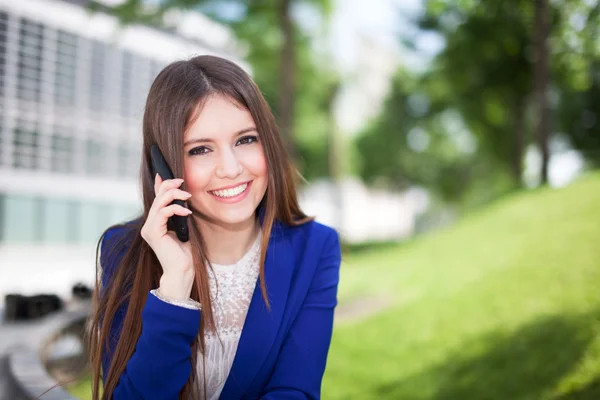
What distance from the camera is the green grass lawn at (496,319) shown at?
3.72 m

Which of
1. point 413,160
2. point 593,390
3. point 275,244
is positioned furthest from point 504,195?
point 413,160

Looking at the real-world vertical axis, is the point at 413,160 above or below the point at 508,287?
above

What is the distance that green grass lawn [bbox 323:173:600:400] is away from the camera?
12.2ft

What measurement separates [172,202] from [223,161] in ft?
0.73

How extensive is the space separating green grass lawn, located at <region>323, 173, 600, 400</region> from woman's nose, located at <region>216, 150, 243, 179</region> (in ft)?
8.63

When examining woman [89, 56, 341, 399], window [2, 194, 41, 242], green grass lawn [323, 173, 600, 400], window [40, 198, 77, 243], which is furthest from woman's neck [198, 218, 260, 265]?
window [40, 198, 77, 243]

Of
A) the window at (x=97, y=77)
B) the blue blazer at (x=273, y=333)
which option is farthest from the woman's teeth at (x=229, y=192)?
the window at (x=97, y=77)

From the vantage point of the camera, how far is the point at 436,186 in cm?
2722

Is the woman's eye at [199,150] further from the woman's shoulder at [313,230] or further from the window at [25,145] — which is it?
the window at [25,145]

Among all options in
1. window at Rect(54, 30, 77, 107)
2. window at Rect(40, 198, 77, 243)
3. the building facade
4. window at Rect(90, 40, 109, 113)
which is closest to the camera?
the building facade

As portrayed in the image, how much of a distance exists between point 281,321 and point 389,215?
38.4 meters

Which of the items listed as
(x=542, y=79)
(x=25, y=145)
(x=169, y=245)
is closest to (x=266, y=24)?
(x=542, y=79)

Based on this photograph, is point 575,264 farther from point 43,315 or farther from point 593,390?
point 43,315

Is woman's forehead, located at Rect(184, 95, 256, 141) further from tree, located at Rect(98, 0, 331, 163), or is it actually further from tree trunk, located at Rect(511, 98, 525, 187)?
tree trunk, located at Rect(511, 98, 525, 187)
